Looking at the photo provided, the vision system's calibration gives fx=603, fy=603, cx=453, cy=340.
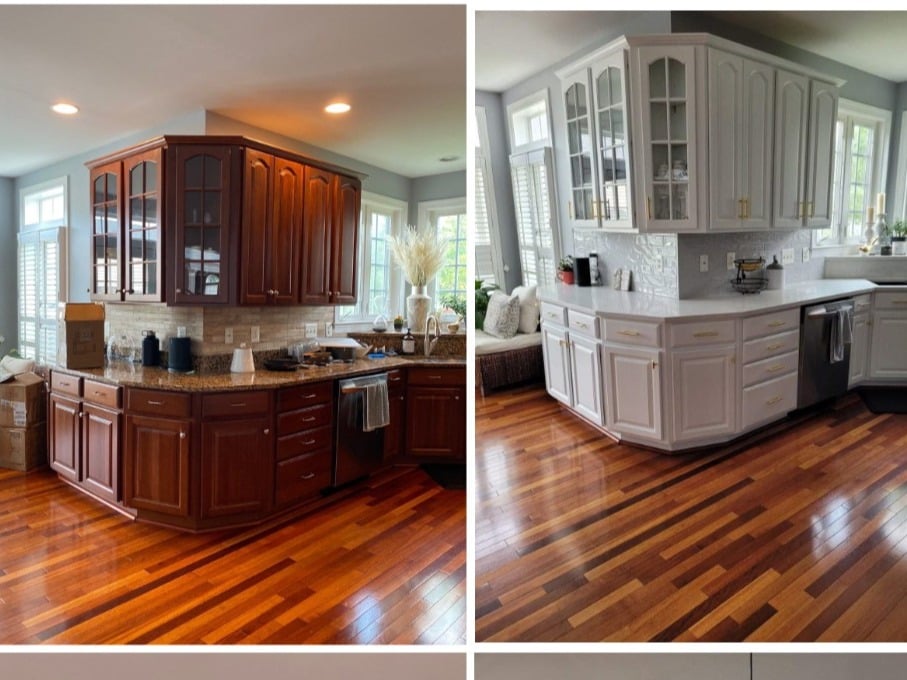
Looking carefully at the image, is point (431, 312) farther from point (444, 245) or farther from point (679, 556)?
point (679, 556)

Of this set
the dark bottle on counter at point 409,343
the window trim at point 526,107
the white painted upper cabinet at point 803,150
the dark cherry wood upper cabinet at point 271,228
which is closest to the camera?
the window trim at point 526,107

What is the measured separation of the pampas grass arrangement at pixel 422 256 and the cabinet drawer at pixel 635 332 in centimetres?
68

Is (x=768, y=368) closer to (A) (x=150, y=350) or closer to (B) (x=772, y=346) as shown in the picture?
(B) (x=772, y=346)

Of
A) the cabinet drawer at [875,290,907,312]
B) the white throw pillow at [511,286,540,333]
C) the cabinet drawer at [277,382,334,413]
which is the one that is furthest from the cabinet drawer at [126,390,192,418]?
the cabinet drawer at [875,290,907,312]

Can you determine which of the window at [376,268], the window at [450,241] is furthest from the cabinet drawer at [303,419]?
the window at [450,241]

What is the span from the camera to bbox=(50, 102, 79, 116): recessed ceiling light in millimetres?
2936

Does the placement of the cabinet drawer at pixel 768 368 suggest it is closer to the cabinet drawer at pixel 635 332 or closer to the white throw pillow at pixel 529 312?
the cabinet drawer at pixel 635 332

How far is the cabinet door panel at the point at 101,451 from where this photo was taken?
2.79m

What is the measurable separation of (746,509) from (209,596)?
6.13ft

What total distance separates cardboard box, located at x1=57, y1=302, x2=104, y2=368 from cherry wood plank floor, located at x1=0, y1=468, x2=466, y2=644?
2.19ft

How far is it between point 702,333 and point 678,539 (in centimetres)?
78

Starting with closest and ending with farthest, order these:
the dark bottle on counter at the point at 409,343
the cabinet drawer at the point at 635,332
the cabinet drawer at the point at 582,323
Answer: the cabinet drawer at the point at 582,323 < the cabinet drawer at the point at 635,332 < the dark bottle on counter at the point at 409,343

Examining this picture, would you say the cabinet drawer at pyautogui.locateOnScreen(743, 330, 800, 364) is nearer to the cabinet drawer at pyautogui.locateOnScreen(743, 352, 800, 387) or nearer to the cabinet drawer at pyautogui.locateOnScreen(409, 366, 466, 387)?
the cabinet drawer at pyautogui.locateOnScreen(743, 352, 800, 387)

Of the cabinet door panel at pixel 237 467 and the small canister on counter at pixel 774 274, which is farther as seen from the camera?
the cabinet door panel at pixel 237 467
